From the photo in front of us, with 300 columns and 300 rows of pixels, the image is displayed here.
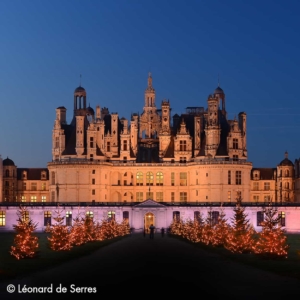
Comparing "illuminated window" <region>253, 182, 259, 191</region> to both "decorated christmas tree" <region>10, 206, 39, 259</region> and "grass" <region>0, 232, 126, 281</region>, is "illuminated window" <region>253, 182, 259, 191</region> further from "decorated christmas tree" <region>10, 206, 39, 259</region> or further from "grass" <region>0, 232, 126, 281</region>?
"decorated christmas tree" <region>10, 206, 39, 259</region>

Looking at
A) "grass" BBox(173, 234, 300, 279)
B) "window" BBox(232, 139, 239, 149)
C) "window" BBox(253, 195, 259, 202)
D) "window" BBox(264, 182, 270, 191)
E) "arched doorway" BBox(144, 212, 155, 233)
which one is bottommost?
"grass" BBox(173, 234, 300, 279)

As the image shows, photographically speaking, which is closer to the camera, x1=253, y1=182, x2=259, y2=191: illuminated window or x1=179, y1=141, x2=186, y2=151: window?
x1=179, y1=141, x2=186, y2=151: window

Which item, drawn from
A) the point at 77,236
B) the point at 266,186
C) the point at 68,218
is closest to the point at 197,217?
the point at 68,218

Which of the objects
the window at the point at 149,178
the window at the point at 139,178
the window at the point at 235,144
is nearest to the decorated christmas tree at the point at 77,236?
the window at the point at 235,144

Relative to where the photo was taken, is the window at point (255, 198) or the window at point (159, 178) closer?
the window at point (159, 178)

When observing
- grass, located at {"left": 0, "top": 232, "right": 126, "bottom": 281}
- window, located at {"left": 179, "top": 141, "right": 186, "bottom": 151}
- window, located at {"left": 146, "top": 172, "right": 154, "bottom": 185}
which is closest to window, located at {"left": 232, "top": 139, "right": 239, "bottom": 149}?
window, located at {"left": 179, "top": 141, "right": 186, "bottom": 151}

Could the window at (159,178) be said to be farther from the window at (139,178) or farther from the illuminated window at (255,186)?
the illuminated window at (255,186)

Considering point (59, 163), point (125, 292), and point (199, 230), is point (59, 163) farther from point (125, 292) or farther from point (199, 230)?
point (125, 292)

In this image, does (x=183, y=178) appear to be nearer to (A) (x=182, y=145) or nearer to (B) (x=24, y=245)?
(A) (x=182, y=145)

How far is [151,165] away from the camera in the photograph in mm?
134750

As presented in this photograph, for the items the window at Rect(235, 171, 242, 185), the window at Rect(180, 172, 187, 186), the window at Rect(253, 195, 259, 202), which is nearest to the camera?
the window at Rect(235, 171, 242, 185)

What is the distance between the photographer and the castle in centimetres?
12900

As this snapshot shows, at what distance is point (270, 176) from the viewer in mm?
139625

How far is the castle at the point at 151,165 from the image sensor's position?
129000 mm
